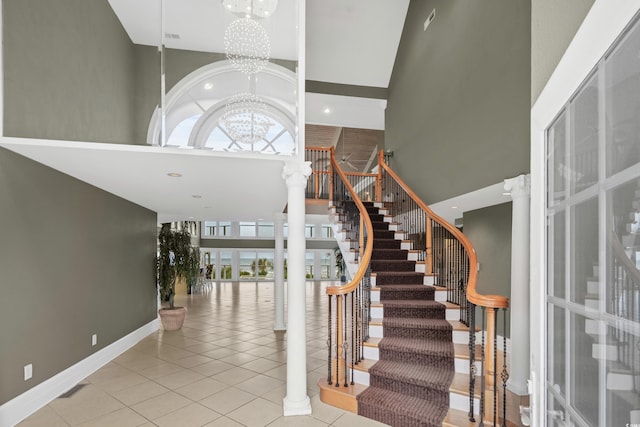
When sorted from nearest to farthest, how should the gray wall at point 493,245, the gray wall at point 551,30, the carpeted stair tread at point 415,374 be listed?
the gray wall at point 551,30, the carpeted stair tread at point 415,374, the gray wall at point 493,245

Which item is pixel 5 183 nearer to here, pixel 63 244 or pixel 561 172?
pixel 63 244

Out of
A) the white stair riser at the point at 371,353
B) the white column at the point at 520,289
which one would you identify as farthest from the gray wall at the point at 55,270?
the white column at the point at 520,289

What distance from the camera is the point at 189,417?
3.37 meters

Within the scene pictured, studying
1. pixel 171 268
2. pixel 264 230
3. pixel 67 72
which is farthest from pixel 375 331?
pixel 264 230

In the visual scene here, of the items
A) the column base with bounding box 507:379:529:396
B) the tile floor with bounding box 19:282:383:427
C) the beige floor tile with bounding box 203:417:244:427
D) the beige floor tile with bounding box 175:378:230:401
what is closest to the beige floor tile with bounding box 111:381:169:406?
the tile floor with bounding box 19:282:383:427

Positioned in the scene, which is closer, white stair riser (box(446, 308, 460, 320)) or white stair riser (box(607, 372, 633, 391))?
white stair riser (box(607, 372, 633, 391))

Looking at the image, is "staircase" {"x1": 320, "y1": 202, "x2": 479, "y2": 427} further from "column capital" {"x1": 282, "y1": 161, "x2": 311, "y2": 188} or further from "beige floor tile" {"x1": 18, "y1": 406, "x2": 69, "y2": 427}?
"beige floor tile" {"x1": 18, "y1": 406, "x2": 69, "y2": 427}

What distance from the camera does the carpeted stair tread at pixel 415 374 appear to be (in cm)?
323

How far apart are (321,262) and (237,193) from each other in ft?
46.9

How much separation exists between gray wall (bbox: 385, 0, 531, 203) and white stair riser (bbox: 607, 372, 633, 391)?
10.9ft

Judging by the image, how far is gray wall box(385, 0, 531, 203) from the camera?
385cm

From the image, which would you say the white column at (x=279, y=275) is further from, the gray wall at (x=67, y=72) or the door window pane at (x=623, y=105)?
the door window pane at (x=623, y=105)

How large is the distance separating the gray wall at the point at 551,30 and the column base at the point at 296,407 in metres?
3.31

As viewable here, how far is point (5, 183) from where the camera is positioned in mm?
3113
